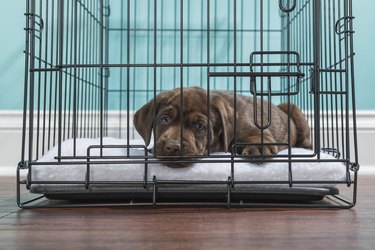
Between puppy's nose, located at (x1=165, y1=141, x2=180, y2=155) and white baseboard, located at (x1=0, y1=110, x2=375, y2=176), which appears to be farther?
white baseboard, located at (x1=0, y1=110, x2=375, y2=176)

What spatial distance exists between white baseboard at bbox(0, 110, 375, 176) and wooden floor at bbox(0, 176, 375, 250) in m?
1.33

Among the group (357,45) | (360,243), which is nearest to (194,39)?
(357,45)

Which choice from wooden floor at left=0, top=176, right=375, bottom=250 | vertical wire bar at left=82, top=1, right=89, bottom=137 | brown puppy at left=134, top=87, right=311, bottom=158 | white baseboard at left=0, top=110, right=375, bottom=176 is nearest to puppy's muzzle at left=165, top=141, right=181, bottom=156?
brown puppy at left=134, top=87, right=311, bottom=158

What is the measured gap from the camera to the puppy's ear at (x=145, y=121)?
1688 millimetres

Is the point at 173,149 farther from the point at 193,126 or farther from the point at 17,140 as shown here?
the point at 17,140

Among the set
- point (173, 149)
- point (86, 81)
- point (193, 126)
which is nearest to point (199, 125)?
point (193, 126)

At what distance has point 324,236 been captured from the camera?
3.22 feet

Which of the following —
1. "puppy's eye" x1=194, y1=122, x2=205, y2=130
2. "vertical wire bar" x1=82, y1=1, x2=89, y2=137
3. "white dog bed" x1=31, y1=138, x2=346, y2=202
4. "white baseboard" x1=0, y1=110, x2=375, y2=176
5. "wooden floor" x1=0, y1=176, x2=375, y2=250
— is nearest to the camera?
"wooden floor" x1=0, y1=176, x2=375, y2=250

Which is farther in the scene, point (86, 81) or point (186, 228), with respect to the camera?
point (86, 81)

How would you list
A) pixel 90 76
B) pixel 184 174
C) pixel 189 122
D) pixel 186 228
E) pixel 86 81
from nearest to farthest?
pixel 186 228 → pixel 184 174 → pixel 189 122 → pixel 86 81 → pixel 90 76

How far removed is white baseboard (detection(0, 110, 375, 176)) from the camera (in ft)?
8.83

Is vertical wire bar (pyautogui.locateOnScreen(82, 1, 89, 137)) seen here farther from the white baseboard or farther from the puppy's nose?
the puppy's nose

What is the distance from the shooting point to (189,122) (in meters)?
1.60

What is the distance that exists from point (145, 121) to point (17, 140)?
1264mm
